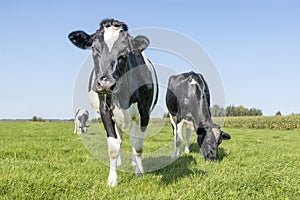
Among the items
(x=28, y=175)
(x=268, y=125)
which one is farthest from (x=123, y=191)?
(x=268, y=125)

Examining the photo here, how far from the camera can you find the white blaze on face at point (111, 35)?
412 centimetres

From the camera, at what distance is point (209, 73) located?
588cm

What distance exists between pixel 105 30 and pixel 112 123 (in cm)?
133

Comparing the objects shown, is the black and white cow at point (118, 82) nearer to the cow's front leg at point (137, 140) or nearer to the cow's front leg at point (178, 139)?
the cow's front leg at point (137, 140)

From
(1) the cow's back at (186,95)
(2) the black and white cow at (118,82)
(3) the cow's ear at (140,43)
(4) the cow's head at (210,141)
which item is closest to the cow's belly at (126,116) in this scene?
(2) the black and white cow at (118,82)

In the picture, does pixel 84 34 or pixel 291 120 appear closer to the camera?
pixel 84 34

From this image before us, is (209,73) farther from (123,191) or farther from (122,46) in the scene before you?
(123,191)

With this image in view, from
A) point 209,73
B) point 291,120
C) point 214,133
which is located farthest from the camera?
point 291,120

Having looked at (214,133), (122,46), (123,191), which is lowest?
(123,191)

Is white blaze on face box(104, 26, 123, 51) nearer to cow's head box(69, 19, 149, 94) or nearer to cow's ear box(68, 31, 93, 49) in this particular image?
cow's head box(69, 19, 149, 94)

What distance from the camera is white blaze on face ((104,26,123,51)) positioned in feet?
13.5

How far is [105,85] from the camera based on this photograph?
3.71m

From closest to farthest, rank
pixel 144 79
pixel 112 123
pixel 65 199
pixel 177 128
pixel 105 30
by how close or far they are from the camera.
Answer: pixel 65 199, pixel 105 30, pixel 112 123, pixel 144 79, pixel 177 128

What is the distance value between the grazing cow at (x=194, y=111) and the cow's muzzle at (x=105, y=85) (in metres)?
3.66
